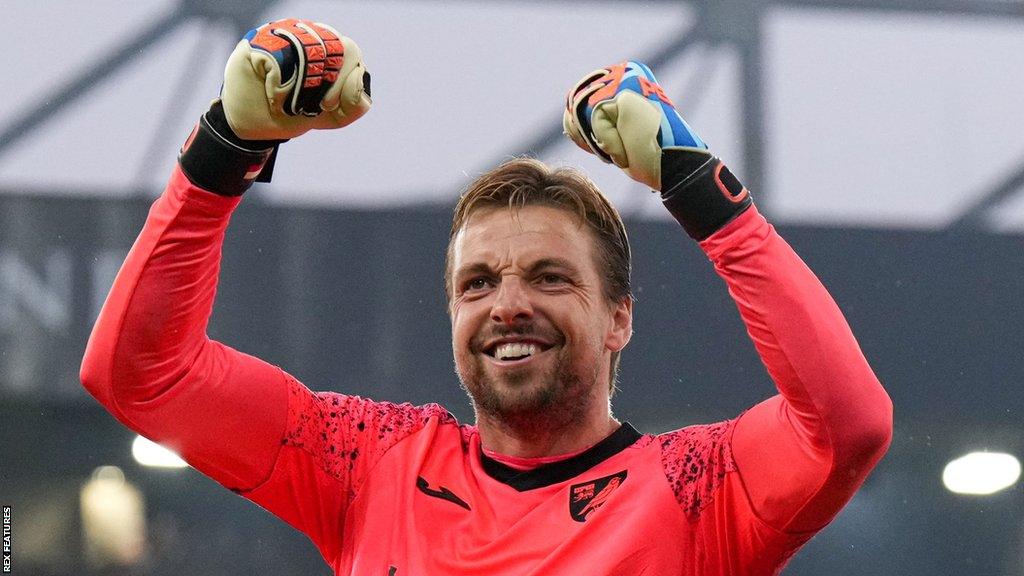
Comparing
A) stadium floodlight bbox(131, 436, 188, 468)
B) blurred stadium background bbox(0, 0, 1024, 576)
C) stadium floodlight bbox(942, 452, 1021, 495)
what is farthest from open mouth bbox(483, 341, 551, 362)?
stadium floodlight bbox(942, 452, 1021, 495)

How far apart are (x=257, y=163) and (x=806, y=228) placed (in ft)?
4.32

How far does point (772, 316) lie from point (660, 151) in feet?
0.62

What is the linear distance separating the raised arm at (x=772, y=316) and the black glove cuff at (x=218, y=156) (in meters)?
0.32

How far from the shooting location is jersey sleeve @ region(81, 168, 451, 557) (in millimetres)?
1292

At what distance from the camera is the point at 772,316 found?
121 centimetres

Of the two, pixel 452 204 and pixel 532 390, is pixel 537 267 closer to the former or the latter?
pixel 532 390

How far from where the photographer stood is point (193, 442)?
137 cm

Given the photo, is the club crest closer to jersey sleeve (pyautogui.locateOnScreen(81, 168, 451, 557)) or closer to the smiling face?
the smiling face

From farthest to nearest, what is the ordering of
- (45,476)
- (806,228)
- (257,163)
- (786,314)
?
(806,228) < (45,476) < (257,163) < (786,314)

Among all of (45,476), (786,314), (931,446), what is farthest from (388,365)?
(786,314)

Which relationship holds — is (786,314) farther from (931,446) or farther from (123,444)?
(123,444)

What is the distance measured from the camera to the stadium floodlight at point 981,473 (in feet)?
7.33

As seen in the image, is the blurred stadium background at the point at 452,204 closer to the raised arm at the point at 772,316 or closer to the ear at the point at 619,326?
the ear at the point at 619,326

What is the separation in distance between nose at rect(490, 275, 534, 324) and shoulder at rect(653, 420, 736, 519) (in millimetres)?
212
